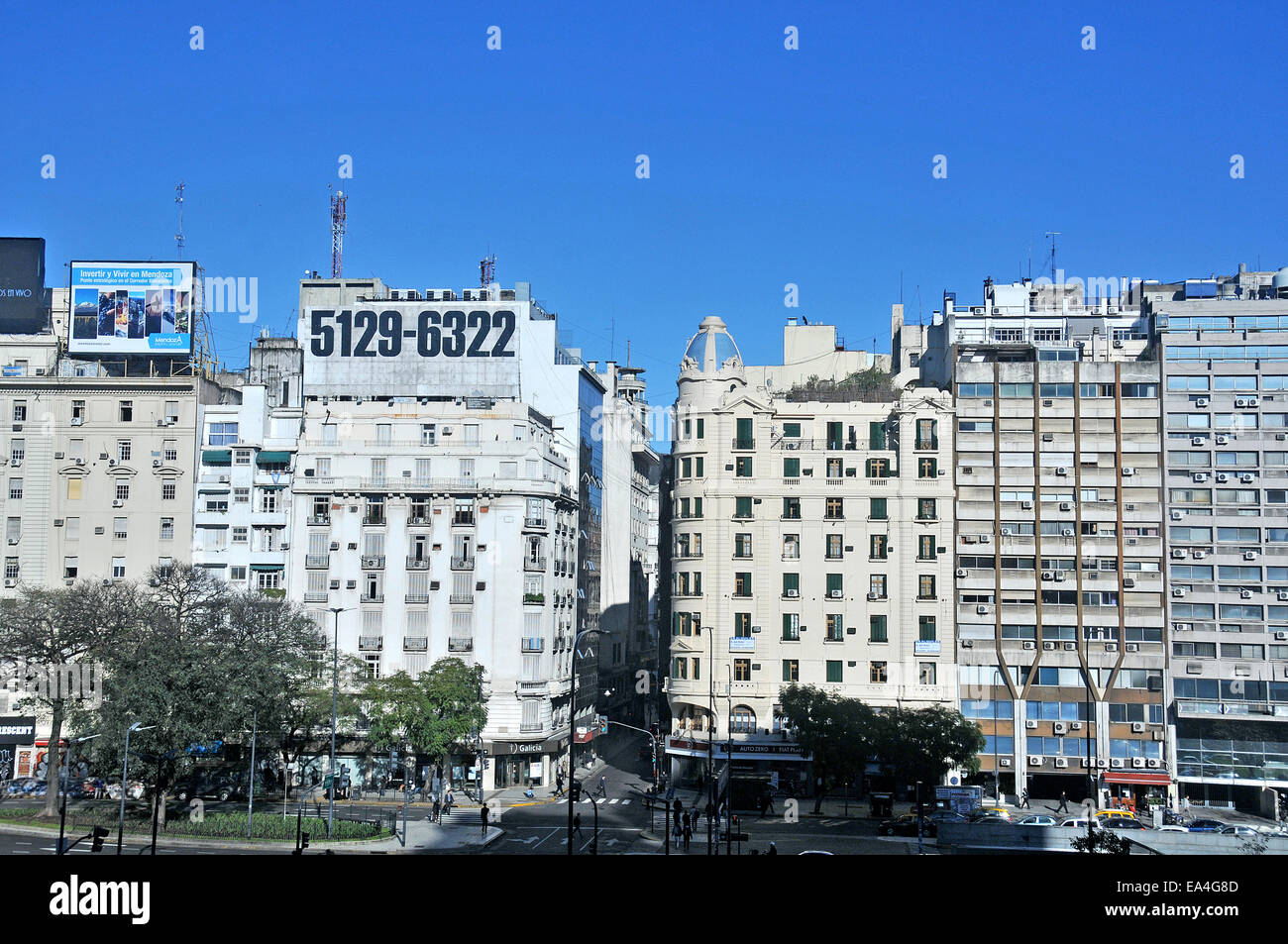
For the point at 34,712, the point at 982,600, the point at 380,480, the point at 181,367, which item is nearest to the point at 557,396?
the point at 380,480

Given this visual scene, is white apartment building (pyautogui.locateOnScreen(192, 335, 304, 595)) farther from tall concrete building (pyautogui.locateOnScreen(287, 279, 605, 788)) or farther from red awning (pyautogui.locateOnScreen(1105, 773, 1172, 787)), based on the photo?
red awning (pyautogui.locateOnScreen(1105, 773, 1172, 787))

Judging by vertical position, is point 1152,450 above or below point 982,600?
above

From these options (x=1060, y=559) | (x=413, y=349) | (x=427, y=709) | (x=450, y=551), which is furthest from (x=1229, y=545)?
(x=413, y=349)

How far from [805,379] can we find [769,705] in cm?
3713

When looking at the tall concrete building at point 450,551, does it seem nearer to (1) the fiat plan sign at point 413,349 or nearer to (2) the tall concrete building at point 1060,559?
(1) the fiat plan sign at point 413,349

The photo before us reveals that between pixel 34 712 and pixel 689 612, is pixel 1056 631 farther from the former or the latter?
pixel 34 712

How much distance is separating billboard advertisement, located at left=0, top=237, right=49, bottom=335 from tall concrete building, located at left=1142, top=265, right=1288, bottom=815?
269 ft

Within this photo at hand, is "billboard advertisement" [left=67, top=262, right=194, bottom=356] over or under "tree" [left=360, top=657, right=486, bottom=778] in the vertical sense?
over

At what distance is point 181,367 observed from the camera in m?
90.4

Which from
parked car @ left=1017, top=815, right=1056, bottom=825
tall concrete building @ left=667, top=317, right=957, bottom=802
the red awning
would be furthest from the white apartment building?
the red awning

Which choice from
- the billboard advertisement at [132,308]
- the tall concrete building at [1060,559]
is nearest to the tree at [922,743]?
the tall concrete building at [1060,559]

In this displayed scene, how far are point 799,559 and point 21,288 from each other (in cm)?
6174
